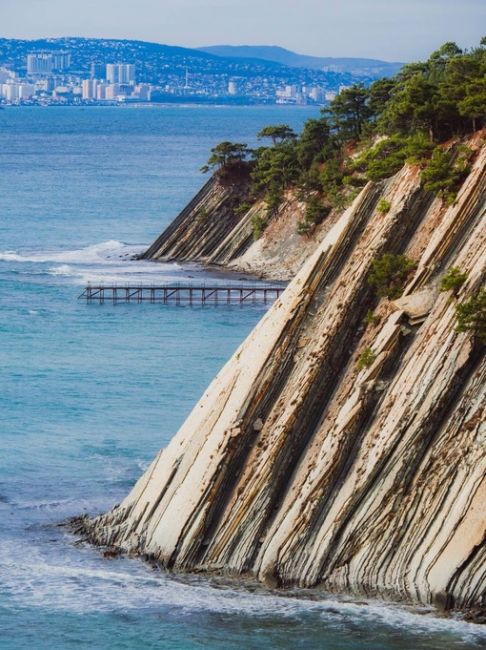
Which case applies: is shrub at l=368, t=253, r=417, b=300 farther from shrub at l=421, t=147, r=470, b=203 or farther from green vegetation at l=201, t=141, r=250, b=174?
green vegetation at l=201, t=141, r=250, b=174

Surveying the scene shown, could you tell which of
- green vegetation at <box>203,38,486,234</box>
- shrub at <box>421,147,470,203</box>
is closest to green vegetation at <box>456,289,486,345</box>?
shrub at <box>421,147,470,203</box>

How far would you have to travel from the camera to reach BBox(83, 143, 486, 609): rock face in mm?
42250

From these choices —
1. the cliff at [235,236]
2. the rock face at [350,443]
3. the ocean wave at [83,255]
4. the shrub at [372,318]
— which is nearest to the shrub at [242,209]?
the cliff at [235,236]

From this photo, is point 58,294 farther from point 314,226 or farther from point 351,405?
point 351,405

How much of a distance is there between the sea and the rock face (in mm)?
1188

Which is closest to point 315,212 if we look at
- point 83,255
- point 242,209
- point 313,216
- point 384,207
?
point 313,216

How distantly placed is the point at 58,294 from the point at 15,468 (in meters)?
51.4

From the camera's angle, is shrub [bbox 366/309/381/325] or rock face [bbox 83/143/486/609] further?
shrub [bbox 366/309/381/325]

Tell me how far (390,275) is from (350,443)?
6222 millimetres

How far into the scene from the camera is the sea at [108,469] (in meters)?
41.7

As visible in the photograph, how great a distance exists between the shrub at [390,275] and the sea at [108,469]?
10383 millimetres

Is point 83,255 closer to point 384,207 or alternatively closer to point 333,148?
point 333,148

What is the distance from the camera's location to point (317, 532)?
142ft

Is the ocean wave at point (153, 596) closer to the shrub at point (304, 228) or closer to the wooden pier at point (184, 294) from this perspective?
the wooden pier at point (184, 294)
